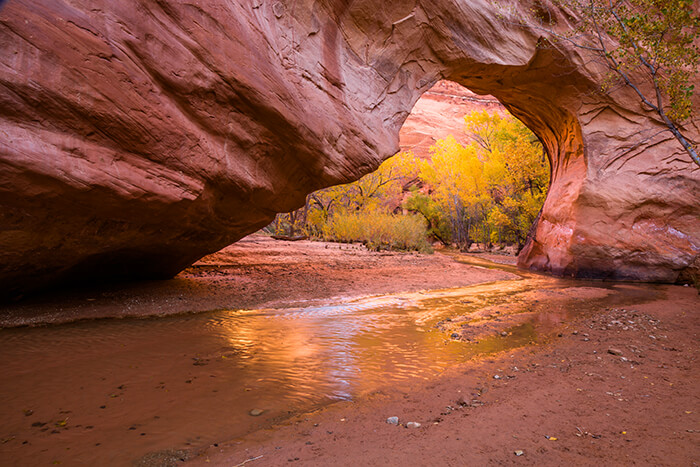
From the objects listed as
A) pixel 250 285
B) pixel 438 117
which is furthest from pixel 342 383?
pixel 438 117

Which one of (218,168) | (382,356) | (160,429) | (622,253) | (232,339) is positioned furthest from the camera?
(622,253)

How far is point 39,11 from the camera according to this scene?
10.3ft

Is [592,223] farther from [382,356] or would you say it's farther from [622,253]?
[382,356]

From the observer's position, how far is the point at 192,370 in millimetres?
3104

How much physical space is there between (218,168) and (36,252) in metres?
2.06

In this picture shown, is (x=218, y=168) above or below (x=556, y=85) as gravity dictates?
below

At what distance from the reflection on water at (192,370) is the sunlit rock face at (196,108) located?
121cm

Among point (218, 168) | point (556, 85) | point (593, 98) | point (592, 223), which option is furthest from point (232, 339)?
point (593, 98)

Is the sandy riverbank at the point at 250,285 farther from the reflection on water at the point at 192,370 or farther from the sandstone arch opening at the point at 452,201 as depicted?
the sandstone arch opening at the point at 452,201

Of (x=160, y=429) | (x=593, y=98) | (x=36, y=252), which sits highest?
(x=593, y=98)

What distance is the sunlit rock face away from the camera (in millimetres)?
3299

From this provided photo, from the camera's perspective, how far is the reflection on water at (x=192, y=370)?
216cm

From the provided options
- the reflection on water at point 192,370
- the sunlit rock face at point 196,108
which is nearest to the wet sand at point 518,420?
the reflection on water at point 192,370

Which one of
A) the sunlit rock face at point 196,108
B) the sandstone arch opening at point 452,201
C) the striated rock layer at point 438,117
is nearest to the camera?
the sunlit rock face at point 196,108
